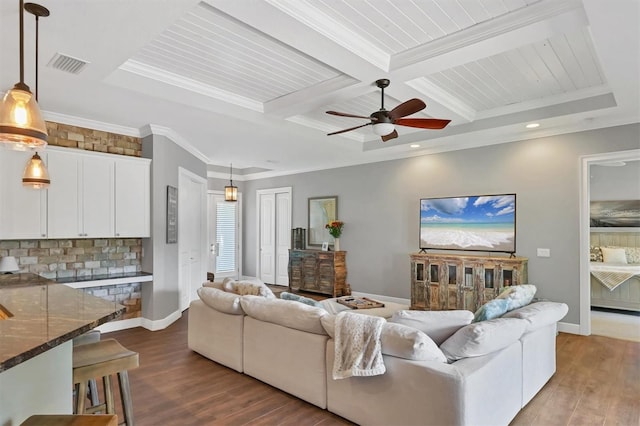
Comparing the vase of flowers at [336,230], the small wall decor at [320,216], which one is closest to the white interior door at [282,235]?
the small wall decor at [320,216]

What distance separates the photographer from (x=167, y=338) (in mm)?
4586

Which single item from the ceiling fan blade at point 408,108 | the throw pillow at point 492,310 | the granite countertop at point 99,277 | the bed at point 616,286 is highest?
the ceiling fan blade at point 408,108

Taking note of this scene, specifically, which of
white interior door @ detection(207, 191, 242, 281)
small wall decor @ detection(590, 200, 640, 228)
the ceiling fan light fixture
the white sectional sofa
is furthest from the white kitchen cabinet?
small wall decor @ detection(590, 200, 640, 228)

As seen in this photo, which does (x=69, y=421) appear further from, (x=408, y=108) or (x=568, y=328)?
(x=568, y=328)

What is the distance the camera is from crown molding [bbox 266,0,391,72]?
97.0 inches

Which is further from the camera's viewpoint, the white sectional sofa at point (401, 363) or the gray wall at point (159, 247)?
the gray wall at point (159, 247)

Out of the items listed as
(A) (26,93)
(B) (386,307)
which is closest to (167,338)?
(B) (386,307)

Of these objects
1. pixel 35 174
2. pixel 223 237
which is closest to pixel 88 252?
pixel 35 174

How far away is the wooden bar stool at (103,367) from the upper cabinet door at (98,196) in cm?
272

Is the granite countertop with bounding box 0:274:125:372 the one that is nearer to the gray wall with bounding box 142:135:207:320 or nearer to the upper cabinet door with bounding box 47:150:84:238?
the upper cabinet door with bounding box 47:150:84:238

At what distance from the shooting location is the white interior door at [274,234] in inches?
343

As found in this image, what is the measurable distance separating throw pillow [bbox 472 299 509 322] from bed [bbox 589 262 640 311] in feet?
13.3

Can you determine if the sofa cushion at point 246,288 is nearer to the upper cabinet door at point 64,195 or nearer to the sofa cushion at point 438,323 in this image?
the sofa cushion at point 438,323

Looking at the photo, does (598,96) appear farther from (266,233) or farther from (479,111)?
(266,233)
